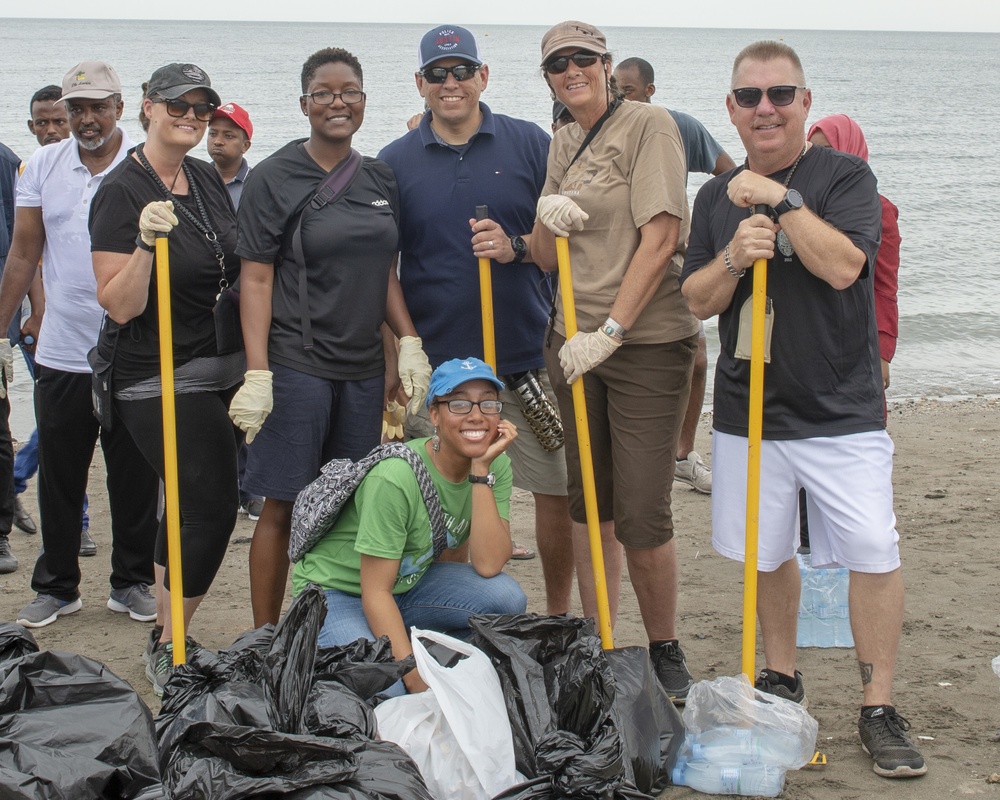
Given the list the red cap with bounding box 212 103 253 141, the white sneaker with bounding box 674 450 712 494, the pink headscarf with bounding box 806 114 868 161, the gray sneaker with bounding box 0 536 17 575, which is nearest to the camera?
the pink headscarf with bounding box 806 114 868 161

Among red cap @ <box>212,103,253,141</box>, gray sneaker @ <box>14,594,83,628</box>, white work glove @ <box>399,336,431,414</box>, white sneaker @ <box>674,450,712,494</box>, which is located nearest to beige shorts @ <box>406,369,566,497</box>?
white work glove @ <box>399,336,431,414</box>

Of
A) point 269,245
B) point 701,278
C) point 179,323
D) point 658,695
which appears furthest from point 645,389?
point 179,323

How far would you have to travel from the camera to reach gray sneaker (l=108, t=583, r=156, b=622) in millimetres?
4777

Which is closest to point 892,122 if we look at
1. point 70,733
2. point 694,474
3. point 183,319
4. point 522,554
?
point 694,474

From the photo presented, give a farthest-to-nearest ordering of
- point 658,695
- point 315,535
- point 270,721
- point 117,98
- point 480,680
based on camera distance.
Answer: point 117,98 → point 315,535 → point 658,695 → point 480,680 → point 270,721

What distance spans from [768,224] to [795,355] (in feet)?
1.34

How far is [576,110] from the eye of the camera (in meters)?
3.81

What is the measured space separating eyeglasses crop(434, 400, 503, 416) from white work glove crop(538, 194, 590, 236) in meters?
0.62

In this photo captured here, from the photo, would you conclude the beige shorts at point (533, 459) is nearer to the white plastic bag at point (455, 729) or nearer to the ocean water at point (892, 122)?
the white plastic bag at point (455, 729)

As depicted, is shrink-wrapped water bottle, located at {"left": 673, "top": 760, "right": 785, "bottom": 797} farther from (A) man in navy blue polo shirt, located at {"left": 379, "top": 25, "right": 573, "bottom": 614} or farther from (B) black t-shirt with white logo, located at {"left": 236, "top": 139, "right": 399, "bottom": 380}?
(B) black t-shirt with white logo, located at {"left": 236, "top": 139, "right": 399, "bottom": 380}

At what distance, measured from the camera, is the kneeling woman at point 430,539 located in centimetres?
343

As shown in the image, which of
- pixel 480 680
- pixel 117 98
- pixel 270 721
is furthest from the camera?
pixel 117 98

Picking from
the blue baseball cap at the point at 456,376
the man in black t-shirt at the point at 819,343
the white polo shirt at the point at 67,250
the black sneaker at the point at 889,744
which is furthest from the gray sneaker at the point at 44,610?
the black sneaker at the point at 889,744

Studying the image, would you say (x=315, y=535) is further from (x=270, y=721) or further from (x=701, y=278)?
(x=701, y=278)
